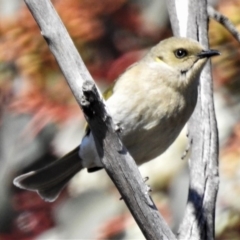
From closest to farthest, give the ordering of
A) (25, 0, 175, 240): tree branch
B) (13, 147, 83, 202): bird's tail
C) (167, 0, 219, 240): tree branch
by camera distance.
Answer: (25, 0, 175, 240): tree branch
(167, 0, 219, 240): tree branch
(13, 147, 83, 202): bird's tail

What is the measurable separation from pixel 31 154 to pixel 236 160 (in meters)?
0.81

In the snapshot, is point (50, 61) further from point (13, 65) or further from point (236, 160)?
point (236, 160)

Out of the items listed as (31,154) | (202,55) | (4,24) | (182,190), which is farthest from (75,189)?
(202,55)

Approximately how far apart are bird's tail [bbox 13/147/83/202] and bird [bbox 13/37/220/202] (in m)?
0.10

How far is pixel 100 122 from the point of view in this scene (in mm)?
2297

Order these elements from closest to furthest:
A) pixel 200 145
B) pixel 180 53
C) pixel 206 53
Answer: pixel 200 145, pixel 206 53, pixel 180 53

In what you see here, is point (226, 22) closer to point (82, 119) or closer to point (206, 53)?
point (206, 53)

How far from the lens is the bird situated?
117 inches

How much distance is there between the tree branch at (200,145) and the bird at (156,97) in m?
0.05

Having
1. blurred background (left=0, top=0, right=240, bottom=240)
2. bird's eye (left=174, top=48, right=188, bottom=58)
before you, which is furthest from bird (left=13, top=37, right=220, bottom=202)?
blurred background (left=0, top=0, right=240, bottom=240)

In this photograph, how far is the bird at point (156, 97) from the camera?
296 centimetres

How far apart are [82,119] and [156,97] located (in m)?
0.62

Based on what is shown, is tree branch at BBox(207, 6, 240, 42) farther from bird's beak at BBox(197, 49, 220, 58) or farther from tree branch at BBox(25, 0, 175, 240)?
tree branch at BBox(25, 0, 175, 240)

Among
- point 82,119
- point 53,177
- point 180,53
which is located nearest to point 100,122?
point 180,53
